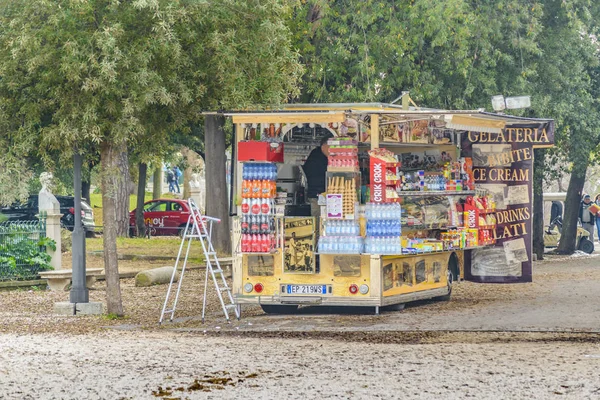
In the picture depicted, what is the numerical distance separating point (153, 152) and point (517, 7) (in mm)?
11633

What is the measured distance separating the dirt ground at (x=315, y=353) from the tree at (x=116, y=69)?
8.03ft

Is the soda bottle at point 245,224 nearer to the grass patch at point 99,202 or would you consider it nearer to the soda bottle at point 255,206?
the soda bottle at point 255,206

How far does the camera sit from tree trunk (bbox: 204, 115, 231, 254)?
27.4m

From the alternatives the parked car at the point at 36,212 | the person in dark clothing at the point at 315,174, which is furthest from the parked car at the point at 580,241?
the person in dark clothing at the point at 315,174

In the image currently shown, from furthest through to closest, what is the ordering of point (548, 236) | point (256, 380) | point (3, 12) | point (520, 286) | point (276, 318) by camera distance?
point (548, 236), point (520, 286), point (276, 318), point (3, 12), point (256, 380)

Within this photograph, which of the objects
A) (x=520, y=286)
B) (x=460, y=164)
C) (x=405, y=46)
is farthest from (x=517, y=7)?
(x=460, y=164)

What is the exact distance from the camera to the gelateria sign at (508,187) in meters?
18.7

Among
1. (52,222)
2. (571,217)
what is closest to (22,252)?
(52,222)

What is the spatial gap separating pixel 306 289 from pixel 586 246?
64.9 ft

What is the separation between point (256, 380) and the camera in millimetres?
10133

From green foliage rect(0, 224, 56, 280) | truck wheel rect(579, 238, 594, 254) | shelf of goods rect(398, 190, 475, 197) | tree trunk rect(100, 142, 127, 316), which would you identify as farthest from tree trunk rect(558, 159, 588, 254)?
tree trunk rect(100, 142, 127, 316)

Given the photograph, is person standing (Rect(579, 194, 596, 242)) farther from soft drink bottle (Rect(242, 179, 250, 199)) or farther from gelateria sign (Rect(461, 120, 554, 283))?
soft drink bottle (Rect(242, 179, 250, 199))

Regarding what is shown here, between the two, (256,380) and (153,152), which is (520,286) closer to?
(153,152)

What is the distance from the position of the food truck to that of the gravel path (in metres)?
2.81
